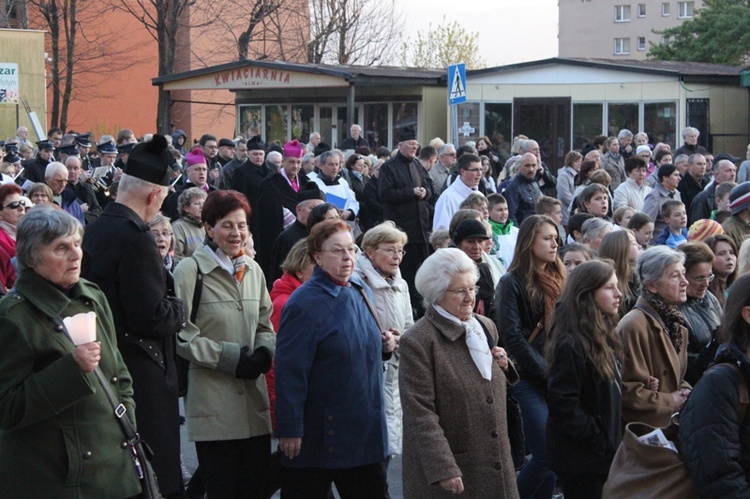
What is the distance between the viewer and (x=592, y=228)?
8.41 m

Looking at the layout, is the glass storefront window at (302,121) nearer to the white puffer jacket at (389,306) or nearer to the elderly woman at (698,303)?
the white puffer jacket at (389,306)

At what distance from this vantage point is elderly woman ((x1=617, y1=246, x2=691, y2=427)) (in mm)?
5609

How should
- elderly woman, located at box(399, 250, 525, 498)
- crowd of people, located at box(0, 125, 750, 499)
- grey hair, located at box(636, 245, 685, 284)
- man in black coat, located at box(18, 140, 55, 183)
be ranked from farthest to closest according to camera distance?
man in black coat, located at box(18, 140, 55, 183), grey hair, located at box(636, 245, 685, 284), elderly woman, located at box(399, 250, 525, 498), crowd of people, located at box(0, 125, 750, 499)

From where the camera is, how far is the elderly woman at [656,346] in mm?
5609

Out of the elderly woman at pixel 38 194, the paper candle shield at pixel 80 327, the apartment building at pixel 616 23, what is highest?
the apartment building at pixel 616 23

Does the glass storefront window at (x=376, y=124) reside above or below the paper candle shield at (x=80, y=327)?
above

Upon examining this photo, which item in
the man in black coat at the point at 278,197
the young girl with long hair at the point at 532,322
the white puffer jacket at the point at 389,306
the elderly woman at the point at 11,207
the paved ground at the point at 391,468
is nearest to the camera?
the young girl with long hair at the point at 532,322

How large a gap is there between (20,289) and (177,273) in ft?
4.93

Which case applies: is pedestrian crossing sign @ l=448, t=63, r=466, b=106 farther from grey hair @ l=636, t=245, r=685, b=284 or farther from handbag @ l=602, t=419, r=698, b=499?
handbag @ l=602, t=419, r=698, b=499

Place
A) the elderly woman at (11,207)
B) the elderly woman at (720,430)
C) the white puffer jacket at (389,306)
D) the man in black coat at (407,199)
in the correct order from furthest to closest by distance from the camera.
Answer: the man in black coat at (407,199), the elderly woman at (11,207), the white puffer jacket at (389,306), the elderly woman at (720,430)

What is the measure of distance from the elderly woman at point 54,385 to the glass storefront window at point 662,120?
24451mm

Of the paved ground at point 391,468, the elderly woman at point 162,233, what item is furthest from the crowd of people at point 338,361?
the elderly woman at point 162,233

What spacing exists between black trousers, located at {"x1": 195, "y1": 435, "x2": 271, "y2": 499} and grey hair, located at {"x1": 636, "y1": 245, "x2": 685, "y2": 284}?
2328 millimetres

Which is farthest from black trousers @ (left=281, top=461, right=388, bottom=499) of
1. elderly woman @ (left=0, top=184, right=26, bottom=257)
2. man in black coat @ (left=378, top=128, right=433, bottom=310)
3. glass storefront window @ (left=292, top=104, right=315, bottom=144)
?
glass storefront window @ (left=292, top=104, right=315, bottom=144)
